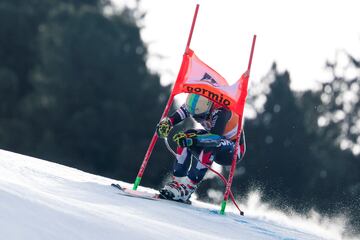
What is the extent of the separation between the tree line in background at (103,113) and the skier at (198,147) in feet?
71.5

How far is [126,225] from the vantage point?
3229 millimetres

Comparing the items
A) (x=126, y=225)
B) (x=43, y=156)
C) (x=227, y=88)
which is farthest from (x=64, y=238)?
(x=43, y=156)

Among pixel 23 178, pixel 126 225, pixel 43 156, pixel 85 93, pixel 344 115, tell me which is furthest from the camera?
pixel 344 115

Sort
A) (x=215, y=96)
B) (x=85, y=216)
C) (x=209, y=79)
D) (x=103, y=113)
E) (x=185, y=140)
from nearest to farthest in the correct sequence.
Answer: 1. (x=85, y=216)
2. (x=185, y=140)
3. (x=215, y=96)
4. (x=209, y=79)
5. (x=103, y=113)

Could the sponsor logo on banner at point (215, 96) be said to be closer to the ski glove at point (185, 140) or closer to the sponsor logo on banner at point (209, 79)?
the sponsor logo on banner at point (209, 79)

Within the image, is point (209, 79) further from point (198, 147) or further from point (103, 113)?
point (103, 113)

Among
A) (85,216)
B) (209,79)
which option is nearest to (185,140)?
(209,79)

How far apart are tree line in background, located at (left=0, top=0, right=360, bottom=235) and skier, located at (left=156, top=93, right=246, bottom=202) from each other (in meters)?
21.8

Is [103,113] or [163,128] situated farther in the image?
[103,113]

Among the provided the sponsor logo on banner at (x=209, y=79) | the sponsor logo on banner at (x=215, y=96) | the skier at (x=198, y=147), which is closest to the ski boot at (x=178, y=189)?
the skier at (x=198, y=147)

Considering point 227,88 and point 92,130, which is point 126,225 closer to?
point 227,88

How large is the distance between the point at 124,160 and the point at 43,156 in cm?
357

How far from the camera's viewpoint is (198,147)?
6.23 m

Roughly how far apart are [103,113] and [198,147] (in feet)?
82.5
